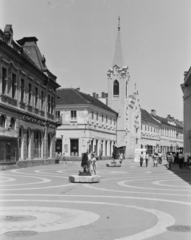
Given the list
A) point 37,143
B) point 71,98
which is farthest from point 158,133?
point 37,143

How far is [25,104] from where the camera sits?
3719cm

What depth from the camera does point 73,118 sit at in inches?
2542

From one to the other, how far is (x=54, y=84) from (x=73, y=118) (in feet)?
58.3

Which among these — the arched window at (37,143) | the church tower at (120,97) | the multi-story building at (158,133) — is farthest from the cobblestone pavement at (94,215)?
the multi-story building at (158,133)

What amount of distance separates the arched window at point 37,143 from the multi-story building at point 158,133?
50953 millimetres

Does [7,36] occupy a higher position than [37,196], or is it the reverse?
[7,36]

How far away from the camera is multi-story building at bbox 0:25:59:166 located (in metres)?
32.0

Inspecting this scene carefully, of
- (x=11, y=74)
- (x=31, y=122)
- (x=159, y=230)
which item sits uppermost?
(x=11, y=74)

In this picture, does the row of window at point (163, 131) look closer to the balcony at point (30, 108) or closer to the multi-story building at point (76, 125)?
the multi-story building at point (76, 125)

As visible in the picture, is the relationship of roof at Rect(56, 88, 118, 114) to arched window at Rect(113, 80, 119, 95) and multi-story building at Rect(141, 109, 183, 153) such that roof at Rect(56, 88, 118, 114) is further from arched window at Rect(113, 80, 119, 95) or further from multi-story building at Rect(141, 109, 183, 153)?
multi-story building at Rect(141, 109, 183, 153)

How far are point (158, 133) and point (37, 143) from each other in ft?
230

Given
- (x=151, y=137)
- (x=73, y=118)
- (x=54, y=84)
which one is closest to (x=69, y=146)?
(x=73, y=118)

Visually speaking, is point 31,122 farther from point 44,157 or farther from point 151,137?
point 151,137

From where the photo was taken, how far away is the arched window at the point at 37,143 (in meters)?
40.4
